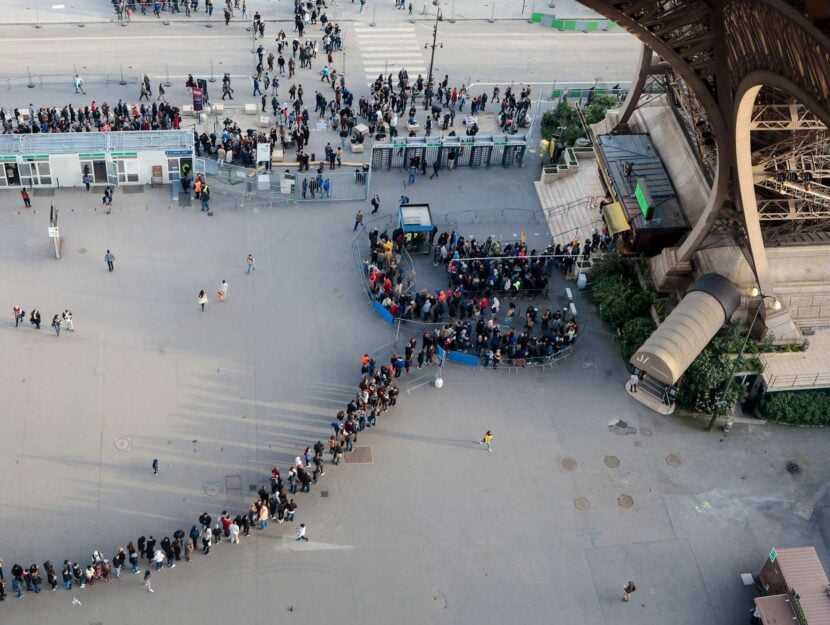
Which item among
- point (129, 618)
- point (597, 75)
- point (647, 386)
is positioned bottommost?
point (129, 618)

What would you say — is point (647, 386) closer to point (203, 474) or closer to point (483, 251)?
point (483, 251)

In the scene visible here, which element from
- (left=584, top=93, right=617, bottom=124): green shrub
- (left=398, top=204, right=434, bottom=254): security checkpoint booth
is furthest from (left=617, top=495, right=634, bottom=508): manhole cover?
(left=584, top=93, right=617, bottom=124): green shrub

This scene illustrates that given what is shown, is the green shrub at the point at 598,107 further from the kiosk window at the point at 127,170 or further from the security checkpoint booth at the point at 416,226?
the kiosk window at the point at 127,170

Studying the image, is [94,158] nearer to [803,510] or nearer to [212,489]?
[212,489]

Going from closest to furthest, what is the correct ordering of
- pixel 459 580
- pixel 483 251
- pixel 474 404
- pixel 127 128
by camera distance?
pixel 459 580 → pixel 474 404 → pixel 483 251 → pixel 127 128

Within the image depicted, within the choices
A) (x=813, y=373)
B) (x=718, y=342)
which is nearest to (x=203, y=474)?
(x=718, y=342)

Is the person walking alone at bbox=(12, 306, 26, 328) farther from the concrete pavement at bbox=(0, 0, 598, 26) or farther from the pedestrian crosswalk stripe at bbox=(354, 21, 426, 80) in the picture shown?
the concrete pavement at bbox=(0, 0, 598, 26)

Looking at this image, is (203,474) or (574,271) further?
(574,271)
